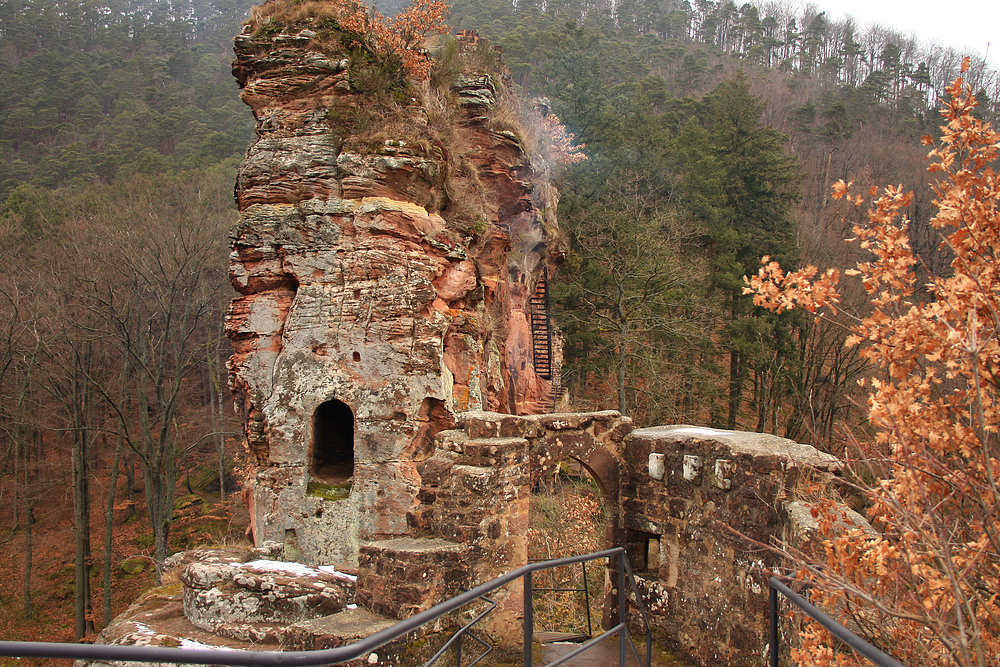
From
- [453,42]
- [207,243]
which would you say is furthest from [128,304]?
[453,42]

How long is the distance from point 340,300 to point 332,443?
3.69 m

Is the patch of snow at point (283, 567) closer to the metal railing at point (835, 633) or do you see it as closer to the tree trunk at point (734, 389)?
the metal railing at point (835, 633)

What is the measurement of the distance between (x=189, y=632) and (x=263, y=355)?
4.82m

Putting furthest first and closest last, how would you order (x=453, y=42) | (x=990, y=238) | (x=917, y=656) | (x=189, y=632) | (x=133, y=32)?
(x=133, y=32), (x=453, y=42), (x=189, y=632), (x=917, y=656), (x=990, y=238)

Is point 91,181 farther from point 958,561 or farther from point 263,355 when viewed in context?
point 958,561

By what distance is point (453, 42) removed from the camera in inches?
635

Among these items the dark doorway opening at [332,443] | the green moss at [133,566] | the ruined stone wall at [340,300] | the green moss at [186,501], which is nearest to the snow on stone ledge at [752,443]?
the ruined stone wall at [340,300]

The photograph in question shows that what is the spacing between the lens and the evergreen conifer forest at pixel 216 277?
735 inches

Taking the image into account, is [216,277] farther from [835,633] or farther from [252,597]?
[835,633]

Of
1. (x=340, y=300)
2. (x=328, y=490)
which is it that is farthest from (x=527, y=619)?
(x=340, y=300)

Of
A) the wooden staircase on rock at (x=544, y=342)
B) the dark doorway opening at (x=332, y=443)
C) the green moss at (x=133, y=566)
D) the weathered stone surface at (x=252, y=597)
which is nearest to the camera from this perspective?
the weathered stone surface at (x=252, y=597)

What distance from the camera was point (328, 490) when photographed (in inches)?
448

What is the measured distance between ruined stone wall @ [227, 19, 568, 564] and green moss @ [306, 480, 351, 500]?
0.10 ft

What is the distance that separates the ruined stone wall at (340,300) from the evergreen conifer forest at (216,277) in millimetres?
5060
